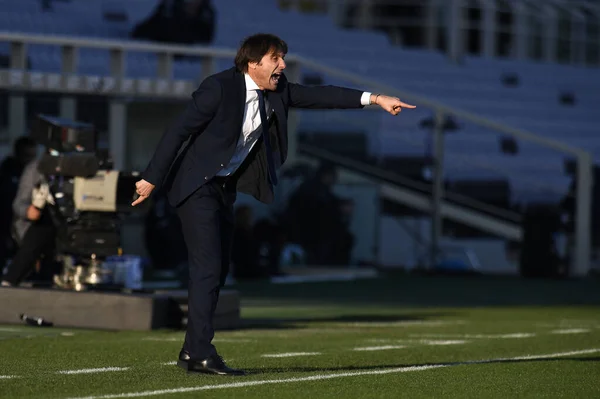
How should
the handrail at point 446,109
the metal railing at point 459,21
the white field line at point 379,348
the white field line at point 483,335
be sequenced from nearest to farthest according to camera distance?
the white field line at point 379,348 → the white field line at point 483,335 → the handrail at point 446,109 → the metal railing at point 459,21

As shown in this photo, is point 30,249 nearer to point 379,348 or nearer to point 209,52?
point 379,348

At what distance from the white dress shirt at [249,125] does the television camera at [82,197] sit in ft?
15.4

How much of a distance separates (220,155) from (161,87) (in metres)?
14.7

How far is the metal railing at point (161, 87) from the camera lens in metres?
22.5

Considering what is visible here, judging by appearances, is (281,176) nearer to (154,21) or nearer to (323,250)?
(323,250)

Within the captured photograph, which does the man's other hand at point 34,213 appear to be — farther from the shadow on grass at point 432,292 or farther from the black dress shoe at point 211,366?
the black dress shoe at point 211,366

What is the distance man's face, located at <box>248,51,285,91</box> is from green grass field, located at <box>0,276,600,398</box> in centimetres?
162

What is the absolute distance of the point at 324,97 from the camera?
942cm

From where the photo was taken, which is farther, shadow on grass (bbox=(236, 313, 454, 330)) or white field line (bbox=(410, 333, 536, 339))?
shadow on grass (bbox=(236, 313, 454, 330))

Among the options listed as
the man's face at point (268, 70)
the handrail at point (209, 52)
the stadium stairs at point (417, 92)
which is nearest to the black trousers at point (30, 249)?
the man's face at point (268, 70)

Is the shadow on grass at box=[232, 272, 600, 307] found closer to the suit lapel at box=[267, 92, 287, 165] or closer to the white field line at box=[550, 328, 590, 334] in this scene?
the white field line at box=[550, 328, 590, 334]

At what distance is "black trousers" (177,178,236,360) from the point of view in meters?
9.09

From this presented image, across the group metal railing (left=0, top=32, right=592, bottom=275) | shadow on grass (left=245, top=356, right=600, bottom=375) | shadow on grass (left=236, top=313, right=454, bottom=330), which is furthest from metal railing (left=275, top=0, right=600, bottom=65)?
shadow on grass (left=245, top=356, right=600, bottom=375)

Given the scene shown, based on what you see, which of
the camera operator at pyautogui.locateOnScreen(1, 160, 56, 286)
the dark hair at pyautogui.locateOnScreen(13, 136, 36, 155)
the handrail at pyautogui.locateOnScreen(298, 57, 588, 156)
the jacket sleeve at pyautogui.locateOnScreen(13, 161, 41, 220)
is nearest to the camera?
the camera operator at pyautogui.locateOnScreen(1, 160, 56, 286)
